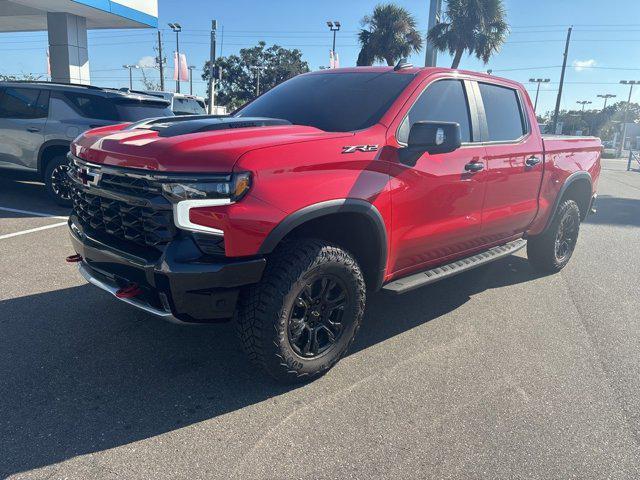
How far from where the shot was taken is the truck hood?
2.61m

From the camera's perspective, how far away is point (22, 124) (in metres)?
7.54

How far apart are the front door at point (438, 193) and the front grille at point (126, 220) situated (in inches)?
57.6

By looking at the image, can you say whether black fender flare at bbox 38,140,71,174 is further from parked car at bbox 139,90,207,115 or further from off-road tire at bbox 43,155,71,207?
parked car at bbox 139,90,207,115

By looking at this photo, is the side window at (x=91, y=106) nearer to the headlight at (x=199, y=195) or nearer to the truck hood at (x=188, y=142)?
the truck hood at (x=188, y=142)

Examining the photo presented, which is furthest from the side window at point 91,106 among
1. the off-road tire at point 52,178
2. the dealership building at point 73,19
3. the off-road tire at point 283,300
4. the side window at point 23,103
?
the dealership building at point 73,19

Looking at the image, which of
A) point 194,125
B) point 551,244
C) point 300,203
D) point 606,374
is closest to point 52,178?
point 194,125

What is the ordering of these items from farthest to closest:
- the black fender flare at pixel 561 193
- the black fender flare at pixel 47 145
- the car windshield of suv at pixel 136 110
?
the car windshield of suv at pixel 136 110 < the black fender flare at pixel 47 145 < the black fender flare at pixel 561 193

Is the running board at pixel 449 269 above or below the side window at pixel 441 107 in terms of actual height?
below

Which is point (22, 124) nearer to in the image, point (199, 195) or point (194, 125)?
point (194, 125)

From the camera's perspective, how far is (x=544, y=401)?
314cm

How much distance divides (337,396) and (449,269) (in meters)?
1.47

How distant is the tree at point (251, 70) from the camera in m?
59.1

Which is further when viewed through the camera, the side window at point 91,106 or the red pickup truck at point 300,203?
the side window at point 91,106

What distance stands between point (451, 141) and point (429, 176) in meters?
0.30
